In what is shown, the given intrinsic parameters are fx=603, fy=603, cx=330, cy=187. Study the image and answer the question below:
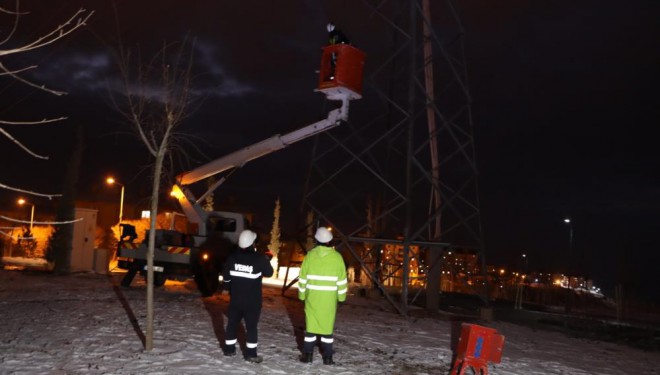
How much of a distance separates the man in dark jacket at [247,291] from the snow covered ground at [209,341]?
1.19 ft

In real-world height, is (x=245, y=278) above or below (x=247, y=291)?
above

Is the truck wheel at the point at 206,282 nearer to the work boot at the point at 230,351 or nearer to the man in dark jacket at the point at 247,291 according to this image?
the work boot at the point at 230,351

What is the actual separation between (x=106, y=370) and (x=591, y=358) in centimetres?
901

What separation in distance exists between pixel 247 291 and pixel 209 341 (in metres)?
1.83

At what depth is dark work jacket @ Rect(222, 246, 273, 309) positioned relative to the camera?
331 inches

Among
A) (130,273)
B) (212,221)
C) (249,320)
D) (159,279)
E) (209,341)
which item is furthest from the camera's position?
(212,221)

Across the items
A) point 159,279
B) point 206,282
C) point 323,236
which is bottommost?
point 159,279

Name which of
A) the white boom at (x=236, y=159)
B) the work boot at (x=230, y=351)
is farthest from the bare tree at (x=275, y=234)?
the work boot at (x=230, y=351)

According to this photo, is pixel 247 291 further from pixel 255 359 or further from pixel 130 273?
pixel 130 273

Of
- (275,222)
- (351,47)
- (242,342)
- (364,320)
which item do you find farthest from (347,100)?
(275,222)

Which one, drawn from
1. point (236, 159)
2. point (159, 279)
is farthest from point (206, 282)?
point (236, 159)

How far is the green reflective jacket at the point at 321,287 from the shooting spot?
8414mm

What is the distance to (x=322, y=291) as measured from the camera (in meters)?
8.43

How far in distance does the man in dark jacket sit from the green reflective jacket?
1.83ft
